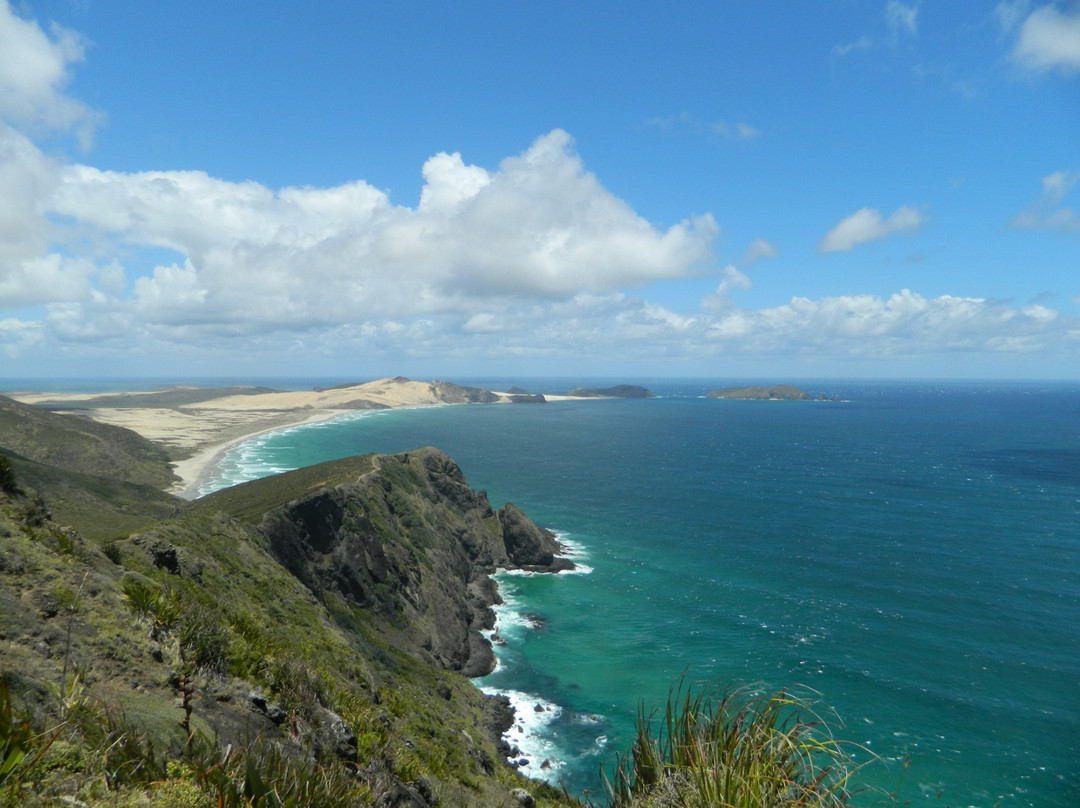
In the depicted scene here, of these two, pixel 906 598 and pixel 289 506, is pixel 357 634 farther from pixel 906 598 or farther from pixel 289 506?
pixel 906 598

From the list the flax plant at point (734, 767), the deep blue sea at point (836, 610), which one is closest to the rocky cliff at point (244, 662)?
the flax plant at point (734, 767)

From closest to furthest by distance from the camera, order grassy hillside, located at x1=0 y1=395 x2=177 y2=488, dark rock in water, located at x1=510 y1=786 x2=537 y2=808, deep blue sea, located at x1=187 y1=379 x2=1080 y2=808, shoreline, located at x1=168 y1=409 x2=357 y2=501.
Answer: dark rock in water, located at x1=510 y1=786 x2=537 y2=808 < deep blue sea, located at x1=187 y1=379 x2=1080 y2=808 < grassy hillside, located at x1=0 y1=395 x2=177 y2=488 < shoreline, located at x1=168 y1=409 x2=357 y2=501

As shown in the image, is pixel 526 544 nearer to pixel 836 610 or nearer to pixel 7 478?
pixel 836 610

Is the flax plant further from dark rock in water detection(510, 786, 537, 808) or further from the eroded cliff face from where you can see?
the eroded cliff face

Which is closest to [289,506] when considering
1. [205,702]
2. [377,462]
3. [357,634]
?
[357,634]

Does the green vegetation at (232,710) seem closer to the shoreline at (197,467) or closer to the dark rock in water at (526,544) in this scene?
the dark rock in water at (526,544)

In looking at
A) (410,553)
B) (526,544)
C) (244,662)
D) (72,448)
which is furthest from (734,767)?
(72,448)

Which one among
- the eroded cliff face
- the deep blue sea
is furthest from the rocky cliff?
the deep blue sea
